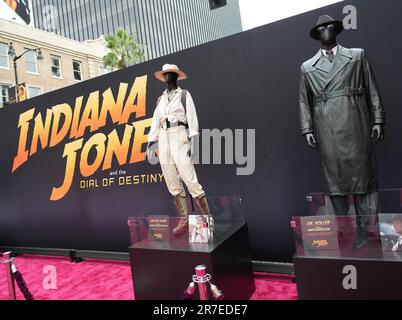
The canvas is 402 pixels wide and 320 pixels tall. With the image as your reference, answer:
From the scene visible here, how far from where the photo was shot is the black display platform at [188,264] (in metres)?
2.52

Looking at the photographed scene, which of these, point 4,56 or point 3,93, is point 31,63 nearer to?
point 4,56

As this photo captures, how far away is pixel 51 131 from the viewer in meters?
5.35

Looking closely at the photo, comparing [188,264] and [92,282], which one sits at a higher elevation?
[188,264]

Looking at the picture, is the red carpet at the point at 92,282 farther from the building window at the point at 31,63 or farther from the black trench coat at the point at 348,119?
the building window at the point at 31,63

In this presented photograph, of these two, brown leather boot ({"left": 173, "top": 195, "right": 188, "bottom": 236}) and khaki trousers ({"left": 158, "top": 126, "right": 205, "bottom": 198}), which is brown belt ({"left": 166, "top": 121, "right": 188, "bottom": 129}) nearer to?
khaki trousers ({"left": 158, "top": 126, "right": 205, "bottom": 198})

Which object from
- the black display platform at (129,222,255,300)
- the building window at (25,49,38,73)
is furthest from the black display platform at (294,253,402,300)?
the building window at (25,49,38,73)

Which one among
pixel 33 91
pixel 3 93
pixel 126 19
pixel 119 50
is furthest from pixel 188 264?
pixel 126 19

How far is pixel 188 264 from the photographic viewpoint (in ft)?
8.42

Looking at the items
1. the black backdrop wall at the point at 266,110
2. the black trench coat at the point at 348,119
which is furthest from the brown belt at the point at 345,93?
the black backdrop wall at the point at 266,110

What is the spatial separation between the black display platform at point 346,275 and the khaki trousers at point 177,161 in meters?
1.15

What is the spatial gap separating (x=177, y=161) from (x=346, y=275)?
1643mm

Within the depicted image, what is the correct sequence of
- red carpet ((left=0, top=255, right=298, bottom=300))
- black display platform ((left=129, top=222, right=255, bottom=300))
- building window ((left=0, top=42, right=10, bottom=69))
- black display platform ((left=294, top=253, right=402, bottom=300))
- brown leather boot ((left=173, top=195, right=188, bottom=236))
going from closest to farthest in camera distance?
black display platform ((left=294, top=253, right=402, bottom=300)) < black display platform ((left=129, top=222, right=255, bottom=300)) < brown leather boot ((left=173, top=195, right=188, bottom=236)) < red carpet ((left=0, top=255, right=298, bottom=300)) < building window ((left=0, top=42, right=10, bottom=69))

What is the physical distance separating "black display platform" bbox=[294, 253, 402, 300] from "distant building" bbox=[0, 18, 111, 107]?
60.5ft

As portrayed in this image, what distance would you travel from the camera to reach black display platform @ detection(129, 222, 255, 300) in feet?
8.27
